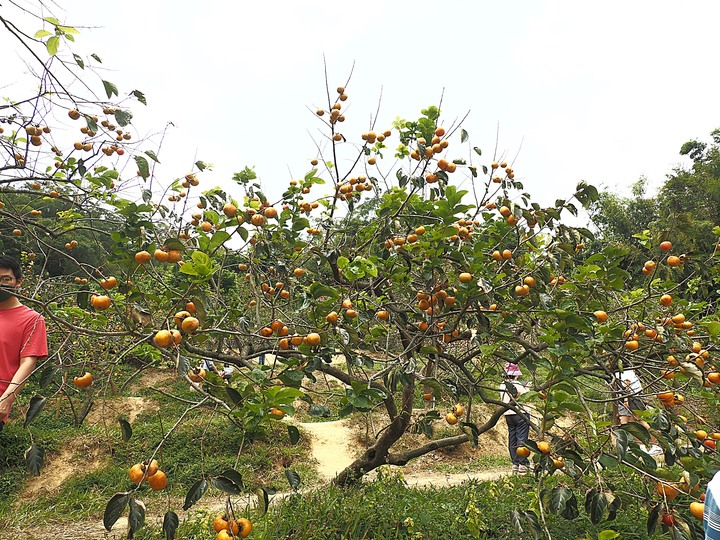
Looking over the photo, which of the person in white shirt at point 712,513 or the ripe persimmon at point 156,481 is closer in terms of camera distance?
the person in white shirt at point 712,513

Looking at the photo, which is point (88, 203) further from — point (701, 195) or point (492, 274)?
point (701, 195)

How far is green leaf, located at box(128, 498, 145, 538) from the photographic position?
95cm

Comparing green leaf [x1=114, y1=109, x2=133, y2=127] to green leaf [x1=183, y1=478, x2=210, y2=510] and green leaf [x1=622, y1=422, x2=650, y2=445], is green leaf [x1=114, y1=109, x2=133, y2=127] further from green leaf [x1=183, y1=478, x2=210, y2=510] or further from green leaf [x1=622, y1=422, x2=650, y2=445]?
green leaf [x1=622, y1=422, x2=650, y2=445]

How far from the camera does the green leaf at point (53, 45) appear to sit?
1.41m

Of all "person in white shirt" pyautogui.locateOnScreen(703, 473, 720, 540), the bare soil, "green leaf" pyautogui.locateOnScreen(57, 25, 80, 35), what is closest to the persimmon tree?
"green leaf" pyautogui.locateOnScreen(57, 25, 80, 35)

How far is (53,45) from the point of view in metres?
1.42

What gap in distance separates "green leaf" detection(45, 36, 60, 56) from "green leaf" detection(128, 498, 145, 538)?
4.56 feet

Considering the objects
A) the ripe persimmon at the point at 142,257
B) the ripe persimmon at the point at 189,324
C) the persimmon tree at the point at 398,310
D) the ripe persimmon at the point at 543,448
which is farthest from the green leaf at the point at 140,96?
the ripe persimmon at the point at 543,448

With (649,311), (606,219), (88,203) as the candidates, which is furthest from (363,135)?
(606,219)

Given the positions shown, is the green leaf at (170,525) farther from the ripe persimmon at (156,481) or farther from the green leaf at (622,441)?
the green leaf at (622,441)

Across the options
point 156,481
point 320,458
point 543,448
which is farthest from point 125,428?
point 320,458

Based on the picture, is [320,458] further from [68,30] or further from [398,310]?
[68,30]

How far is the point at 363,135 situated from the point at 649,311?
2.25 m

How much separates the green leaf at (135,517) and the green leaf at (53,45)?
1.39 meters
